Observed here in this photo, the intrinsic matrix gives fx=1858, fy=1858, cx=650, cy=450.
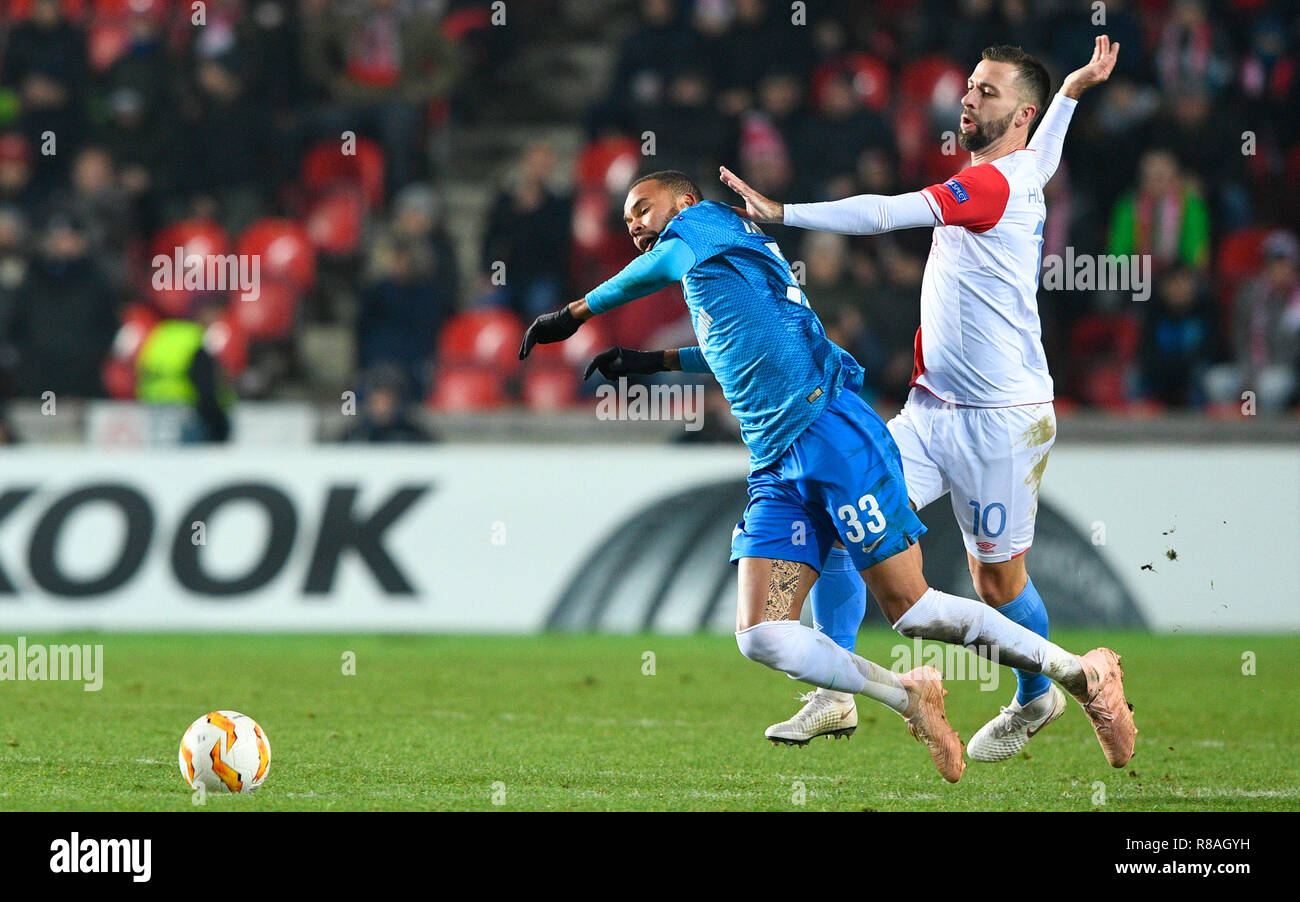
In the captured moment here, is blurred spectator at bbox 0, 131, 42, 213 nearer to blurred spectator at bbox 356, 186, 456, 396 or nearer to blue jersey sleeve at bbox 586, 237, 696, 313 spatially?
blurred spectator at bbox 356, 186, 456, 396

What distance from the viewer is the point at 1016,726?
7.34 meters

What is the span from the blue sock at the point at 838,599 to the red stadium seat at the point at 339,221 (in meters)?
10.4

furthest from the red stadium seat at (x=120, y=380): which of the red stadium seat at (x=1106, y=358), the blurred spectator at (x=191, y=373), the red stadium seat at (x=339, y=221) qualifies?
the red stadium seat at (x=1106, y=358)

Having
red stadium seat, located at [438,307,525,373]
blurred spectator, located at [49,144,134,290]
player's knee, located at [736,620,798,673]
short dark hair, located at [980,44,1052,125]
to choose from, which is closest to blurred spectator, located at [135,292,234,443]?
blurred spectator, located at [49,144,134,290]

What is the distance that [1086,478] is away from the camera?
12961mm

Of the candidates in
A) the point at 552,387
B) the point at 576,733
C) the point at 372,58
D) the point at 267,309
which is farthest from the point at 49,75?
the point at 576,733

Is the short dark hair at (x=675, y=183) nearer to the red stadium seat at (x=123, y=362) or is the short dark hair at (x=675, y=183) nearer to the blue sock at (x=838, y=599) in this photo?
the blue sock at (x=838, y=599)

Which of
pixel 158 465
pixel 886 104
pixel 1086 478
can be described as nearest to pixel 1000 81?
pixel 1086 478

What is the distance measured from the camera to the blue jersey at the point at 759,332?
6.61 m

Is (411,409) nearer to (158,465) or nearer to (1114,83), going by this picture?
(158,465)

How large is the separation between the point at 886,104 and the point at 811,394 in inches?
439

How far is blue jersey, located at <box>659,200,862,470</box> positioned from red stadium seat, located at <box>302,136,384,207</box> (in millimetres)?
10792
